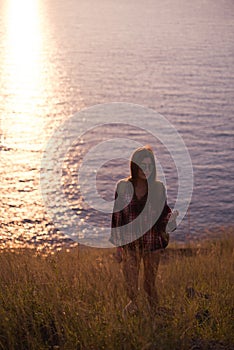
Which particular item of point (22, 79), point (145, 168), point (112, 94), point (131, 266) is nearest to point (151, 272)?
point (131, 266)

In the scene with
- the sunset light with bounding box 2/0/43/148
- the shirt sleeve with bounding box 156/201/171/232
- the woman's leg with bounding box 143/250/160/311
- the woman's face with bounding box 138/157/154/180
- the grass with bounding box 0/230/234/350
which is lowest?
the grass with bounding box 0/230/234/350

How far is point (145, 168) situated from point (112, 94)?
3013 cm

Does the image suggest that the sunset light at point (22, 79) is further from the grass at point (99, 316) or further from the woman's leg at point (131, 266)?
the woman's leg at point (131, 266)

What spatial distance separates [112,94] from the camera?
3491cm

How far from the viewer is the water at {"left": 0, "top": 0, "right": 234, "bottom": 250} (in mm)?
18578

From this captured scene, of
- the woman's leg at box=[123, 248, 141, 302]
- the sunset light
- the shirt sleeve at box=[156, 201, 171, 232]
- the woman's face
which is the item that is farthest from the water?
the woman's face

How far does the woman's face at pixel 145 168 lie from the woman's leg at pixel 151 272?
2.41 feet

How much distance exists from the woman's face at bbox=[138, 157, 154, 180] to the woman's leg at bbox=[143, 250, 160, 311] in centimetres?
74

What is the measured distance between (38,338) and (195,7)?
101961 millimetres

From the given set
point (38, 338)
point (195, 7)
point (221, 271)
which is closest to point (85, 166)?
point (221, 271)

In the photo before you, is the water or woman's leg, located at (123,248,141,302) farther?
the water

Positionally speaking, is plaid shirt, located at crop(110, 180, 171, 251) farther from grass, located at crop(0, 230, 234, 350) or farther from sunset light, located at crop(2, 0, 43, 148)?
sunset light, located at crop(2, 0, 43, 148)

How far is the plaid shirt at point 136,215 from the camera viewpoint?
5.27m

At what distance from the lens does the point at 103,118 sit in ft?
97.8
